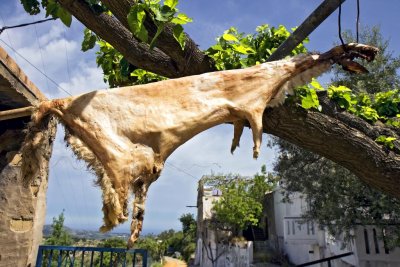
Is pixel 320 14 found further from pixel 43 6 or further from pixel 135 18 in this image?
pixel 43 6

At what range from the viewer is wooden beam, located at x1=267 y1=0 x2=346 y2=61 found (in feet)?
9.69

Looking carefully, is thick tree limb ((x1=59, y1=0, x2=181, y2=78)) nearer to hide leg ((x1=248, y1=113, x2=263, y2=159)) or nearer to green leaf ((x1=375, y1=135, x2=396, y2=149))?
hide leg ((x1=248, y1=113, x2=263, y2=159))

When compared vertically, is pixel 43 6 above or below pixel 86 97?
above

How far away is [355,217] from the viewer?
9.62 metres

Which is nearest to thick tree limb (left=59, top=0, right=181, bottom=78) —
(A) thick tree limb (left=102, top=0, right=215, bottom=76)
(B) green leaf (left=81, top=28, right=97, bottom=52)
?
(A) thick tree limb (left=102, top=0, right=215, bottom=76)

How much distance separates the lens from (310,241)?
19.3 m

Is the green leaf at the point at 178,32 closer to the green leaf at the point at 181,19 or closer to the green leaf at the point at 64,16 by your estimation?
the green leaf at the point at 181,19

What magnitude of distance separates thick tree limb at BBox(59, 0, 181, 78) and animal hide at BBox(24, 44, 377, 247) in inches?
38.1

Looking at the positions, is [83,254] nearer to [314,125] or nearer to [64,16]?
[64,16]

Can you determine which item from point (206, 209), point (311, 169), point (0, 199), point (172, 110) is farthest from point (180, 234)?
point (172, 110)

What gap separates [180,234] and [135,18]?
36538 mm

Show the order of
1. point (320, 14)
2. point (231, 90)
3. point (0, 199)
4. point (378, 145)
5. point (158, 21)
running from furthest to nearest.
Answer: point (0, 199)
point (378, 145)
point (320, 14)
point (158, 21)
point (231, 90)

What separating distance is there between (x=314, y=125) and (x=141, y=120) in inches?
72.3

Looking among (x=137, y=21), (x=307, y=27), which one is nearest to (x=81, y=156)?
(x=137, y=21)
